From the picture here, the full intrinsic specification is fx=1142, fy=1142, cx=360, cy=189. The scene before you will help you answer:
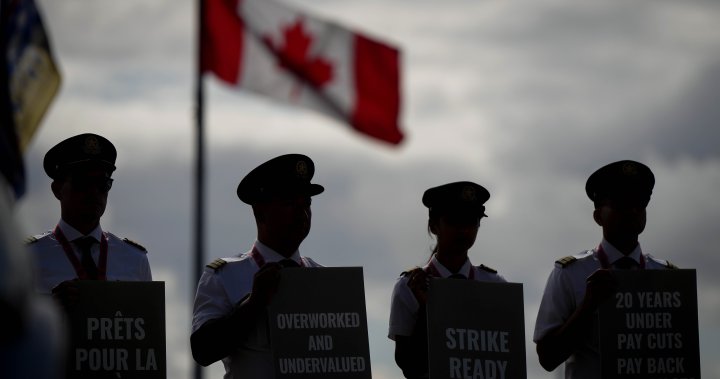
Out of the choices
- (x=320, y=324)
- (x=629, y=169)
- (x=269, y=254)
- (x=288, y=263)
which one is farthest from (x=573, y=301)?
(x=269, y=254)

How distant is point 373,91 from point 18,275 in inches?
719

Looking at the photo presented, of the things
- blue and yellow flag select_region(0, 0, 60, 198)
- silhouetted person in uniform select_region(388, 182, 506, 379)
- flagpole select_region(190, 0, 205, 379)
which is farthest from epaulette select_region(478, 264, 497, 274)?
flagpole select_region(190, 0, 205, 379)

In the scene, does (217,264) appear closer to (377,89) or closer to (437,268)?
(437,268)

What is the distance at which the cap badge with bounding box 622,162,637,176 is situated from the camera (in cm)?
757

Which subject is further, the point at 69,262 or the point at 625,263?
the point at 625,263

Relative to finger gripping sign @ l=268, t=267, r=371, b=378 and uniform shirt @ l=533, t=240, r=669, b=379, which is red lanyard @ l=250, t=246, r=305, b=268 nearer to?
finger gripping sign @ l=268, t=267, r=371, b=378

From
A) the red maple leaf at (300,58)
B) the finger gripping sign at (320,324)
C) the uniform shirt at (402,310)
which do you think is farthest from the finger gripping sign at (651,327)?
the red maple leaf at (300,58)

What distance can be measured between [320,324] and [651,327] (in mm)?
2173

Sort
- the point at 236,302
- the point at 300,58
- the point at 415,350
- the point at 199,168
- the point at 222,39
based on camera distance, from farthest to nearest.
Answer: the point at 300,58, the point at 222,39, the point at 199,168, the point at 415,350, the point at 236,302

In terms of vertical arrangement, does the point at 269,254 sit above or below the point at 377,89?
below

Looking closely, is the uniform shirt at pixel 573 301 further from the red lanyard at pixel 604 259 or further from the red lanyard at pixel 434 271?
the red lanyard at pixel 434 271

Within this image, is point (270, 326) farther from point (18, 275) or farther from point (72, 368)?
point (18, 275)

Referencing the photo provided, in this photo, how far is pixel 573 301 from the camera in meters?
7.25

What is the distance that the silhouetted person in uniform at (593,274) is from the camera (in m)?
6.97
